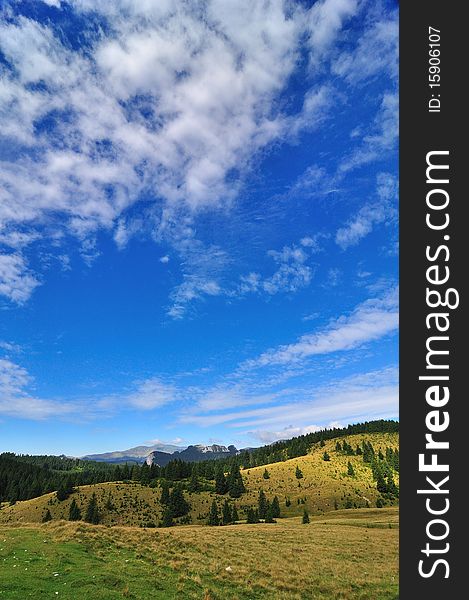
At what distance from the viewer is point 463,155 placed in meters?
7.23

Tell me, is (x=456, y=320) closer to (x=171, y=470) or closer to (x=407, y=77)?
(x=407, y=77)

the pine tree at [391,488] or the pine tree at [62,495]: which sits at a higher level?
the pine tree at [391,488]

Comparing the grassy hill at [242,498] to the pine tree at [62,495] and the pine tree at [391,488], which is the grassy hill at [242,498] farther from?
the pine tree at [391,488]

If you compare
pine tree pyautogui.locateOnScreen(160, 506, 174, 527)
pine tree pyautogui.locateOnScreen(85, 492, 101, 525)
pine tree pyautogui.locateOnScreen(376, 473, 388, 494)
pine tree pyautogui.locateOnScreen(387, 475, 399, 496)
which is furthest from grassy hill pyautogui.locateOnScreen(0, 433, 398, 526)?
pine tree pyautogui.locateOnScreen(160, 506, 174, 527)

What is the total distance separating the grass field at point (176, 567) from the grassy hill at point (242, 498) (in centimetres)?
7872

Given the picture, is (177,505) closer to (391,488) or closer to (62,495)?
(62,495)

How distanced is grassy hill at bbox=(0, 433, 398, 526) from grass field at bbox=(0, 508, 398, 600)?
7872cm

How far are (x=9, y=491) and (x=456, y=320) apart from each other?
23306cm

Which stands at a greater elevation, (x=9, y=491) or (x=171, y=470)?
(x=171, y=470)

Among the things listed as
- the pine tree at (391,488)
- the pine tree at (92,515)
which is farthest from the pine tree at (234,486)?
the pine tree at (391,488)

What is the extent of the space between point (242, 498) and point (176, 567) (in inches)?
4597

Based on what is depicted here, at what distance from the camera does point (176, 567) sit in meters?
27.0

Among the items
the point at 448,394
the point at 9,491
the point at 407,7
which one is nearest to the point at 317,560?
the point at 448,394

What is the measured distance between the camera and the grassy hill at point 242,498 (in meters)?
115
